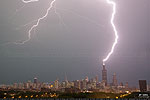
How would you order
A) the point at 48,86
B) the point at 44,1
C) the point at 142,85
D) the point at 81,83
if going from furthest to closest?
1. the point at 81,83
2. the point at 48,86
3. the point at 142,85
4. the point at 44,1

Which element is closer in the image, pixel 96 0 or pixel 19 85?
pixel 96 0

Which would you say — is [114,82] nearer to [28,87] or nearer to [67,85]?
[67,85]

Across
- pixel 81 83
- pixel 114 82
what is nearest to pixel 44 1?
pixel 81 83

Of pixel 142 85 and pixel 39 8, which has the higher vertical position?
pixel 39 8

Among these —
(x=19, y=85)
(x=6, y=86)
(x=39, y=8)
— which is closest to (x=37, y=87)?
(x=19, y=85)

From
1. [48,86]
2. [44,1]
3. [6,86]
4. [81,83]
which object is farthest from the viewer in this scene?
[81,83]

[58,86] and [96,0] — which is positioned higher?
[96,0]

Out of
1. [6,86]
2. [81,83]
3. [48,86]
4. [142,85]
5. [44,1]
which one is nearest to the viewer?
[44,1]

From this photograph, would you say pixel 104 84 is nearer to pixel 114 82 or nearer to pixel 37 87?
pixel 114 82

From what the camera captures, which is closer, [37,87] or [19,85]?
[19,85]
